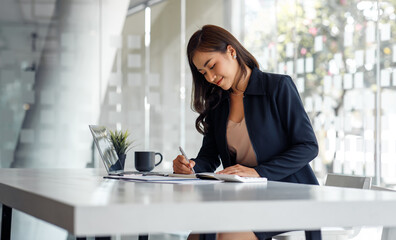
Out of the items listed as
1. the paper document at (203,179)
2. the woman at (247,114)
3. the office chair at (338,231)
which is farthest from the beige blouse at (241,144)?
the office chair at (338,231)

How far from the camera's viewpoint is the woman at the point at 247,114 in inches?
87.3

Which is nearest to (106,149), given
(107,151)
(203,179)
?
(107,151)

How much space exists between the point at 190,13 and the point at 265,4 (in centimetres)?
75

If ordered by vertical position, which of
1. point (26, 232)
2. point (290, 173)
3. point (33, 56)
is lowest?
point (26, 232)

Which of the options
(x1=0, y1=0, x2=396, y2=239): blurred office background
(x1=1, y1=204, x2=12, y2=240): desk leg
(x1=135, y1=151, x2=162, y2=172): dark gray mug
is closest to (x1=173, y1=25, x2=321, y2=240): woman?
(x1=135, y1=151, x2=162, y2=172): dark gray mug

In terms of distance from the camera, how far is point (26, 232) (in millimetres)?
4902

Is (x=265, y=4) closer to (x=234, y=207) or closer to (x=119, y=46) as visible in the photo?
(x=119, y=46)

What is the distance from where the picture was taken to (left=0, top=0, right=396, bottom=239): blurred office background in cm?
466

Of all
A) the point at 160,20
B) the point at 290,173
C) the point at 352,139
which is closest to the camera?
the point at 290,173

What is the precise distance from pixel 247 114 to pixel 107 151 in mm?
579

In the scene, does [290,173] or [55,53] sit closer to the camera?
[290,173]

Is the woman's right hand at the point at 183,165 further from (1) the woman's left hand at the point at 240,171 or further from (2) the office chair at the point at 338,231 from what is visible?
(2) the office chair at the point at 338,231

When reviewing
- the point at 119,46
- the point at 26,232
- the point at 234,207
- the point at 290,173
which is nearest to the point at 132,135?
the point at 119,46

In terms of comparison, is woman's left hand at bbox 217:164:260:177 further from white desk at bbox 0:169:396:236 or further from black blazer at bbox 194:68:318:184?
white desk at bbox 0:169:396:236
